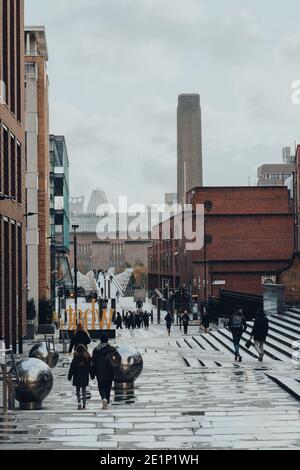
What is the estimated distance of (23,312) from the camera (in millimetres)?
42500

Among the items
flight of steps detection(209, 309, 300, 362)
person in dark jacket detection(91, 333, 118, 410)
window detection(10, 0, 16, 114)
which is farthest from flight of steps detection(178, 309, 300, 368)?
window detection(10, 0, 16, 114)

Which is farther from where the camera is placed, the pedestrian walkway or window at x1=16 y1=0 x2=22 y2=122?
window at x1=16 y1=0 x2=22 y2=122

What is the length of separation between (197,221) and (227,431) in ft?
207

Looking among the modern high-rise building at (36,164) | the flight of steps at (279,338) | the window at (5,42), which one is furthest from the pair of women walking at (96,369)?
the modern high-rise building at (36,164)

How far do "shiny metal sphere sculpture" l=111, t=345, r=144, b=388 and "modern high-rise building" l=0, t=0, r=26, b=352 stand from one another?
15.1 metres

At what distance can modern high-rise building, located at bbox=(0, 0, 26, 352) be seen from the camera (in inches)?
1361

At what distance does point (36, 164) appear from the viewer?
190ft

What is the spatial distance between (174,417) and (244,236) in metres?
62.0

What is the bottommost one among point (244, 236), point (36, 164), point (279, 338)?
point (279, 338)

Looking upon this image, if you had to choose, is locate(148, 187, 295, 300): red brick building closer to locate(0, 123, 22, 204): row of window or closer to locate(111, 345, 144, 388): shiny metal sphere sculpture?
locate(0, 123, 22, 204): row of window

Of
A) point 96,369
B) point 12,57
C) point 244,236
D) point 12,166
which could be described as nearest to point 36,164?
point 12,57

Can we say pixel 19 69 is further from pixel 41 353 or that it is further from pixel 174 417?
pixel 174 417
